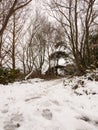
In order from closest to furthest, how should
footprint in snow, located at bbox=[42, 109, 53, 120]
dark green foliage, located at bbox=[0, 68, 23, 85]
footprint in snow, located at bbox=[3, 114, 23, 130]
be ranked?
footprint in snow, located at bbox=[3, 114, 23, 130]
footprint in snow, located at bbox=[42, 109, 53, 120]
dark green foliage, located at bbox=[0, 68, 23, 85]

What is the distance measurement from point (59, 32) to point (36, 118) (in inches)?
879

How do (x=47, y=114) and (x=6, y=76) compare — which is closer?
(x=47, y=114)

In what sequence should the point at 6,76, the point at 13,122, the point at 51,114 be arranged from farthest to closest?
the point at 6,76, the point at 51,114, the point at 13,122

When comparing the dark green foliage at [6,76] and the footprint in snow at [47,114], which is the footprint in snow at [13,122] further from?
the dark green foliage at [6,76]

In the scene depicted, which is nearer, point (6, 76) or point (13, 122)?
point (13, 122)

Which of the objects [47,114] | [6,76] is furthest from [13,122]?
[6,76]

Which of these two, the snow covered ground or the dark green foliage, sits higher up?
the dark green foliage

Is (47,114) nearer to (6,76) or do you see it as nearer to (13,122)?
(13,122)

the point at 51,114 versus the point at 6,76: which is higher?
the point at 6,76

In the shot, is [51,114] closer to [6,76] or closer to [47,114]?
[47,114]

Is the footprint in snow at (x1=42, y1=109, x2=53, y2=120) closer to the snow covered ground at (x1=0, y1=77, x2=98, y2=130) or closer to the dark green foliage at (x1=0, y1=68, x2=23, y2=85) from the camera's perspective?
the snow covered ground at (x1=0, y1=77, x2=98, y2=130)

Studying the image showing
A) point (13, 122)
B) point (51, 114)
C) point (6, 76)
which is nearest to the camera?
point (13, 122)

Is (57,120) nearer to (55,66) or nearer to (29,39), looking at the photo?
(55,66)

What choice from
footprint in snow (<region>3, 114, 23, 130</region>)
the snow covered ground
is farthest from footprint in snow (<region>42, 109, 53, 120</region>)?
footprint in snow (<region>3, 114, 23, 130</region>)
